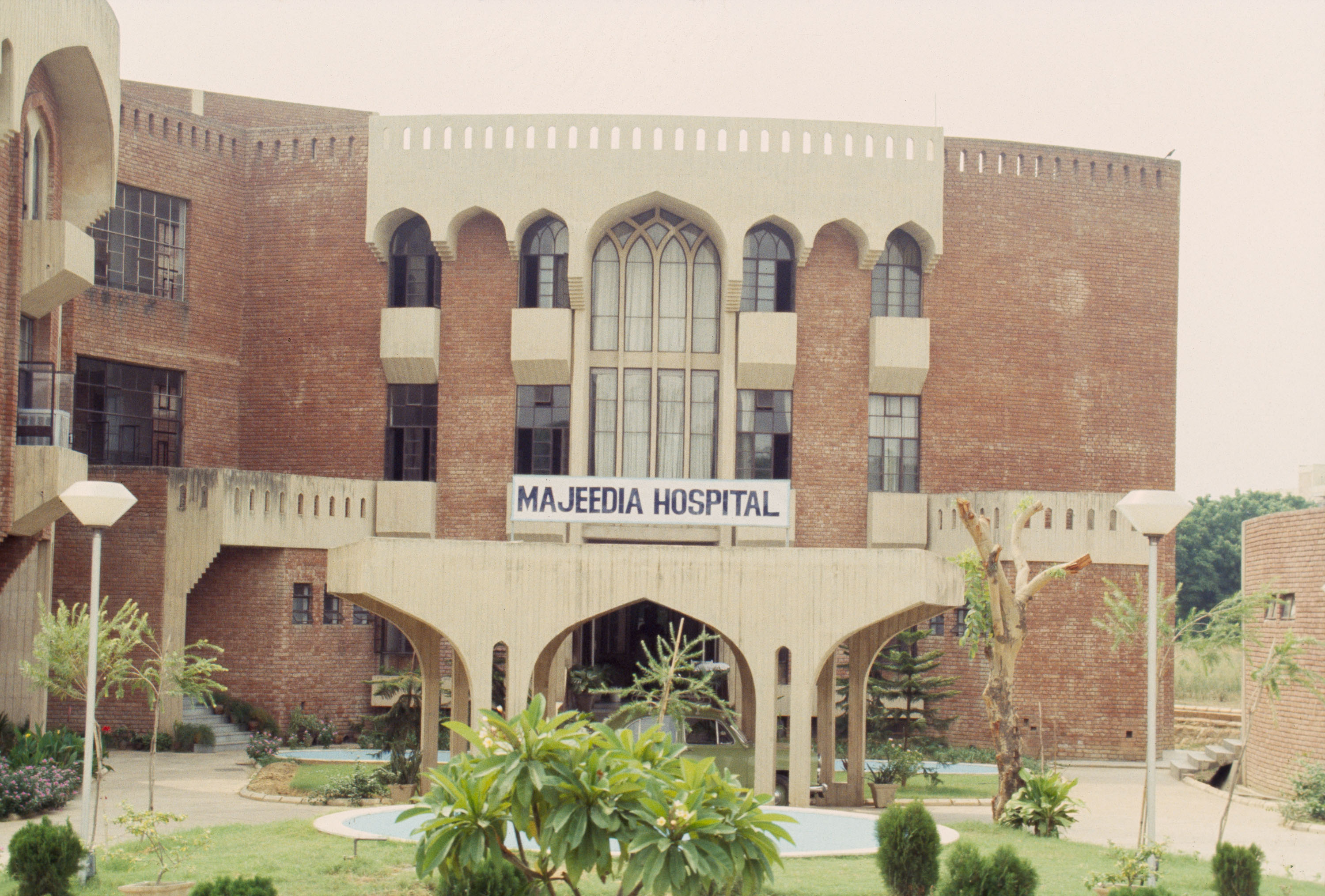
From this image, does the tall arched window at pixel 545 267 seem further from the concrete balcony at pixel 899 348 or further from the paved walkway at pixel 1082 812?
the paved walkway at pixel 1082 812

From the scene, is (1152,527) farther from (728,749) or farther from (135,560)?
(135,560)

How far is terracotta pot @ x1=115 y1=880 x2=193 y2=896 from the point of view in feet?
43.1

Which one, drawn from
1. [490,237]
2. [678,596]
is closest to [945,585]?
[678,596]

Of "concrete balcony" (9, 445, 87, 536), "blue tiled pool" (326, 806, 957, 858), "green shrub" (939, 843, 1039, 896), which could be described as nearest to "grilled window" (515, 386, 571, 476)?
"concrete balcony" (9, 445, 87, 536)

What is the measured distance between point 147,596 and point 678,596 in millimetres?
12120

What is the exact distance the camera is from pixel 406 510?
30.8m

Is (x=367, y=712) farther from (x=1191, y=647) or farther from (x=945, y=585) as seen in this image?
(x=1191, y=647)

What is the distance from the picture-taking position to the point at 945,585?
2038 cm

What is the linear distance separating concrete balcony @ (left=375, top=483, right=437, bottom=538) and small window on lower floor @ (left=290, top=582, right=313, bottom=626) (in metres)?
1.81

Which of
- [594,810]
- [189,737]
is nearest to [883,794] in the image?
[594,810]

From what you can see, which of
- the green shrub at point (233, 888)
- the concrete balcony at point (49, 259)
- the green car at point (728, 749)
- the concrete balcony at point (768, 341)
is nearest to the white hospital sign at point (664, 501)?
the green car at point (728, 749)

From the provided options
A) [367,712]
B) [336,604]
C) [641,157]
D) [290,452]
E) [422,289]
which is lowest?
[367,712]

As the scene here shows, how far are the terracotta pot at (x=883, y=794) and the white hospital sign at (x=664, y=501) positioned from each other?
158 inches

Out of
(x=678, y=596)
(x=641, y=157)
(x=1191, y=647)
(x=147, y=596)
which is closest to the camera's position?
(x=1191, y=647)
